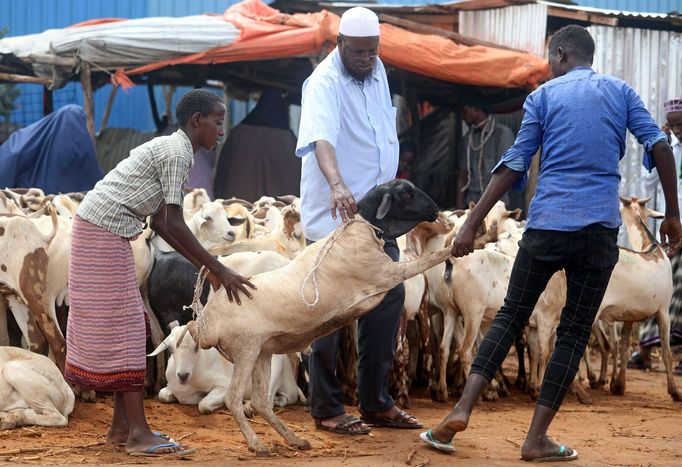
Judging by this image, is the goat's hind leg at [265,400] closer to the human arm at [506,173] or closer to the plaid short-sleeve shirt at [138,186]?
the plaid short-sleeve shirt at [138,186]

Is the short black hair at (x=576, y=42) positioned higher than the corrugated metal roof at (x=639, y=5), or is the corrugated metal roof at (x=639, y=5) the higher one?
the corrugated metal roof at (x=639, y=5)

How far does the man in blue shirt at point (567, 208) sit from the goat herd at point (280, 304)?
389 mm

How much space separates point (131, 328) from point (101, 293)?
239 millimetres

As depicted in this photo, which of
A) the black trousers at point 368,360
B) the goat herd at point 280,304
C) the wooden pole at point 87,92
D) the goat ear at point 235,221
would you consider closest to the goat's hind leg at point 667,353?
the goat herd at point 280,304

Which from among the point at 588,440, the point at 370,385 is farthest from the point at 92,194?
the point at 588,440

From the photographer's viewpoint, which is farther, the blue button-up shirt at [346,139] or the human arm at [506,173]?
the blue button-up shirt at [346,139]

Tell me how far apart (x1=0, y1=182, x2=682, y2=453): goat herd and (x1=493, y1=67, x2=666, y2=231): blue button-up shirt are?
18.7 inches

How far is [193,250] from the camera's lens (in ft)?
17.6

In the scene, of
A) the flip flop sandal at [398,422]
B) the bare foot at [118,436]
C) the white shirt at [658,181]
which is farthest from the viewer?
the white shirt at [658,181]

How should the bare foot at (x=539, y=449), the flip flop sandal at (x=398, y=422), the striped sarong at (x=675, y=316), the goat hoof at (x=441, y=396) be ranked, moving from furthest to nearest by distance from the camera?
1. the striped sarong at (x=675, y=316)
2. the goat hoof at (x=441, y=396)
3. the flip flop sandal at (x=398, y=422)
4. the bare foot at (x=539, y=449)

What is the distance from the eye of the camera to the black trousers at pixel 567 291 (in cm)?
529

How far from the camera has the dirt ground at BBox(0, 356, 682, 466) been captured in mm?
5418

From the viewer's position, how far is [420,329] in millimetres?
8312

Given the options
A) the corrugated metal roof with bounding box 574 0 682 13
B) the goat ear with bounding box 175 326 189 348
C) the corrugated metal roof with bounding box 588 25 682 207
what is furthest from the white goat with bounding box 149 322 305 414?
the corrugated metal roof with bounding box 574 0 682 13
